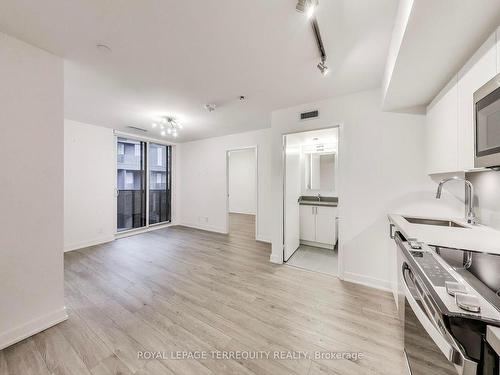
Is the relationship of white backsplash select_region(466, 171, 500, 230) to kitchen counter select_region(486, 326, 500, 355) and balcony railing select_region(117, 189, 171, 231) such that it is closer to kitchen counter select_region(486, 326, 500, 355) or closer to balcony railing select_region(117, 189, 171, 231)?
kitchen counter select_region(486, 326, 500, 355)

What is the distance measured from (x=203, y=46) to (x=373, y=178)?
2462 millimetres

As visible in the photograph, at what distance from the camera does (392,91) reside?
5.98ft

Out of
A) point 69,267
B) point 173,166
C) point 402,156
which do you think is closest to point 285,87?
point 402,156

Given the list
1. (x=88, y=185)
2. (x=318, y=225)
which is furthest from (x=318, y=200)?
(x=88, y=185)

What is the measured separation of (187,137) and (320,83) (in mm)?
3979

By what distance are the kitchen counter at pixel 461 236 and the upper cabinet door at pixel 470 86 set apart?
0.49 metres

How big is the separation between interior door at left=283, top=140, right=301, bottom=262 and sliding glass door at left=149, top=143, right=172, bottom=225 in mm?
4105

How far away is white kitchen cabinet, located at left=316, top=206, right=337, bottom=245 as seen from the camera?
11.9ft

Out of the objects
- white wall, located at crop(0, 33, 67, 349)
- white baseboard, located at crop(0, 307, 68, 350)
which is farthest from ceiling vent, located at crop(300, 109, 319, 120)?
white baseboard, located at crop(0, 307, 68, 350)

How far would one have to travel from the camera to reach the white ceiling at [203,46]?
52.2 inches

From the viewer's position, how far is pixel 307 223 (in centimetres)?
390

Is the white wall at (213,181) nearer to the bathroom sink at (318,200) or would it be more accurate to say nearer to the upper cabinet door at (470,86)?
the bathroom sink at (318,200)

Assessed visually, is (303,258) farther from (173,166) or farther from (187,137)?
(173,166)

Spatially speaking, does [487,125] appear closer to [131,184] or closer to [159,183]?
[131,184]
